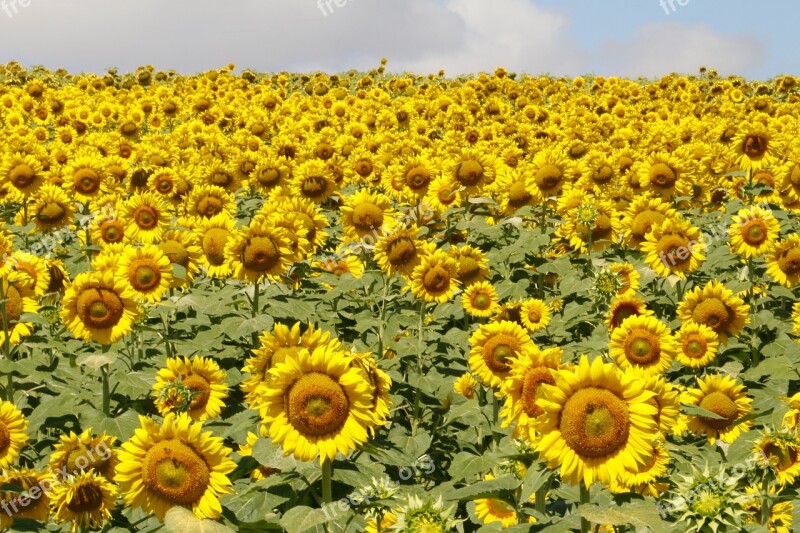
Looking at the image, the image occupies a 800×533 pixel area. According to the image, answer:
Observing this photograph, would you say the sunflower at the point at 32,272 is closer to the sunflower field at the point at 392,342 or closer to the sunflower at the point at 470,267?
the sunflower field at the point at 392,342

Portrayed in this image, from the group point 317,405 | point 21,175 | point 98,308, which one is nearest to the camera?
point 317,405

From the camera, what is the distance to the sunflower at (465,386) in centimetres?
693

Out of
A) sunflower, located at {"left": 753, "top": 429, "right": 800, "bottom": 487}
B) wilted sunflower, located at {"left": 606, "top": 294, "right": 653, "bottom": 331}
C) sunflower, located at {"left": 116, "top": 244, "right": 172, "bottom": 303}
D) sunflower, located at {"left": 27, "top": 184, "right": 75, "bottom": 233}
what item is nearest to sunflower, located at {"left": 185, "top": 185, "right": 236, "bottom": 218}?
sunflower, located at {"left": 27, "top": 184, "right": 75, "bottom": 233}

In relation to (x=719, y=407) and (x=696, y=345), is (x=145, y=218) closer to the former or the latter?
(x=696, y=345)

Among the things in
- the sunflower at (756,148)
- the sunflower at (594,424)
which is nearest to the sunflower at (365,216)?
the sunflower at (756,148)

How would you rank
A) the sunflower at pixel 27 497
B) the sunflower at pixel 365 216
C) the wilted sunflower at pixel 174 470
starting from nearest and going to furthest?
1. the wilted sunflower at pixel 174 470
2. the sunflower at pixel 27 497
3. the sunflower at pixel 365 216

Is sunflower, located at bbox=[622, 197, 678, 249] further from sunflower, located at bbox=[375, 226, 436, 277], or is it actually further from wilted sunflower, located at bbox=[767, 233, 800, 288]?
sunflower, located at bbox=[375, 226, 436, 277]

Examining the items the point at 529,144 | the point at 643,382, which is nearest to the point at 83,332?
the point at 643,382

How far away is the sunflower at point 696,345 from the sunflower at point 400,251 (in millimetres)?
2501

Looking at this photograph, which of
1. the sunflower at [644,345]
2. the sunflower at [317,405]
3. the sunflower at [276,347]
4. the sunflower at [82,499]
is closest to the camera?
the sunflower at [317,405]

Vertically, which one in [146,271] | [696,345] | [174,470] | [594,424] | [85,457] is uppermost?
[696,345]

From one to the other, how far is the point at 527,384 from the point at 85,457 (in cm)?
270

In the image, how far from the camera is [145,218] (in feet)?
27.9

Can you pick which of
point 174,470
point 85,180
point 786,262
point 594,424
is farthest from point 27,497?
point 786,262
